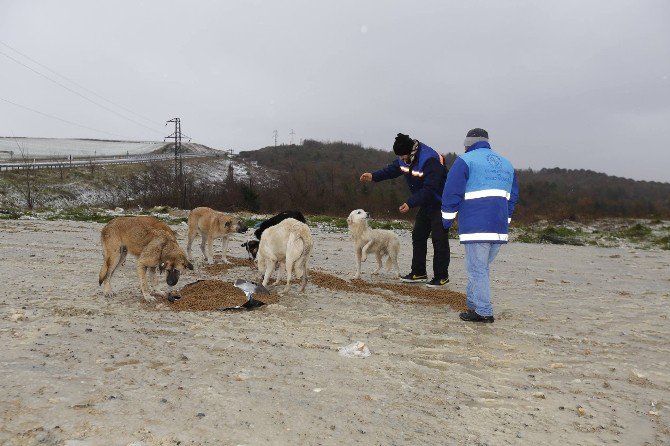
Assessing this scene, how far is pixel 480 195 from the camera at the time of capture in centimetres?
606

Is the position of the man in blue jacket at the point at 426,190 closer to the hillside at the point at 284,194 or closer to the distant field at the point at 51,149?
the hillside at the point at 284,194

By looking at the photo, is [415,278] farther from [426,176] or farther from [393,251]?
[426,176]

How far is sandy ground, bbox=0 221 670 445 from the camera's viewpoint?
129 inches

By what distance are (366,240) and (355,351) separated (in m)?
4.79

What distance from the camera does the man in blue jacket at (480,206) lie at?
6027 mm

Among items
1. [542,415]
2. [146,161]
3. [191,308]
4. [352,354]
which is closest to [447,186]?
[352,354]

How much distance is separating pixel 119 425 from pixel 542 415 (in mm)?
3086

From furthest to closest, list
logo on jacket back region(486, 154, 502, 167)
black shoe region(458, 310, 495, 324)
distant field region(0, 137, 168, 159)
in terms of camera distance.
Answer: distant field region(0, 137, 168, 159)
black shoe region(458, 310, 495, 324)
logo on jacket back region(486, 154, 502, 167)

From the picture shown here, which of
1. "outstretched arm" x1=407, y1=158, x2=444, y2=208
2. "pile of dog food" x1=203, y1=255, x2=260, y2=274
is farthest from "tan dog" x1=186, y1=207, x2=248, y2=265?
"outstretched arm" x1=407, y1=158, x2=444, y2=208

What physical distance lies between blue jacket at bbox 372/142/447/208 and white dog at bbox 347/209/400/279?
1.27 meters

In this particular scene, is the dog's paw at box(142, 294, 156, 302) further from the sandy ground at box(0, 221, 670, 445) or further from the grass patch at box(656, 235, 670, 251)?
the grass patch at box(656, 235, 670, 251)

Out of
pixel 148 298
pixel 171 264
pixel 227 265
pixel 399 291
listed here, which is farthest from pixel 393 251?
pixel 148 298

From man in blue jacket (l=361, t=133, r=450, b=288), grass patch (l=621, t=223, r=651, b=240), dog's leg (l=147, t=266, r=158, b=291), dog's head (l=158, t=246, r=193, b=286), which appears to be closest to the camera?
dog's head (l=158, t=246, r=193, b=286)

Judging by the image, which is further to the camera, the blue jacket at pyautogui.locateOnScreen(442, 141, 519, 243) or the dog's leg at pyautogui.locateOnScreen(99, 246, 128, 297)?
the dog's leg at pyautogui.locateOnScreen(99, 246, 128, 297)
